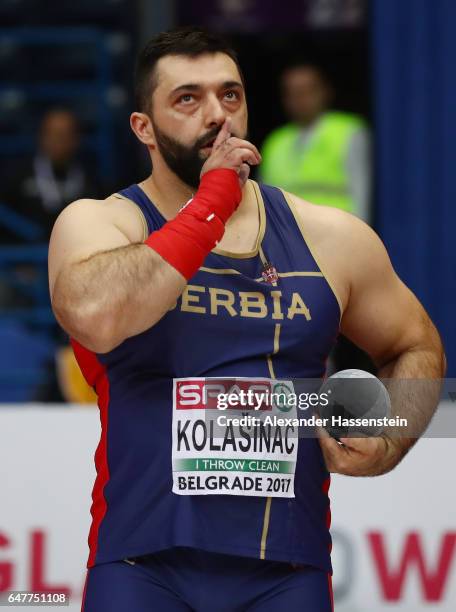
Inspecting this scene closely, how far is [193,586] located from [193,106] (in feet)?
4.20

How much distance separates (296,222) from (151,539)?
0.98 meters

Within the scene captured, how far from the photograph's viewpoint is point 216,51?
3.75 metres

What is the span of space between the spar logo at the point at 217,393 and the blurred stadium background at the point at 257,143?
6.21 feet

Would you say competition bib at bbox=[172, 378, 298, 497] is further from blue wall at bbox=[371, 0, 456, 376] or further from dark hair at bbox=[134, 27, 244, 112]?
blue wall at bbox=[371, 0, 456, 376]

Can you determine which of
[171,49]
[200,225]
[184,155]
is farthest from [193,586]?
[171,49]

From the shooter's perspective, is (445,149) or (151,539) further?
(445,149)

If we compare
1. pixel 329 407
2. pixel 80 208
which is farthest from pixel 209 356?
pixel 80 208

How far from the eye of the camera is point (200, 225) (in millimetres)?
3389

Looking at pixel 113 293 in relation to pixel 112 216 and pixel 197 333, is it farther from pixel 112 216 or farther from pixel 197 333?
pixel 112 216

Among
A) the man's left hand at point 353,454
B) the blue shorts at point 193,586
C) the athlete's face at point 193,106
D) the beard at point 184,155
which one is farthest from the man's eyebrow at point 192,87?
the blue shorts at point 193,586

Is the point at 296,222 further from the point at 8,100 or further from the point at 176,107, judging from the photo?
the point at 8,100

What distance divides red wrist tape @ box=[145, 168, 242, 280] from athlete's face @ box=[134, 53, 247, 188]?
17cm

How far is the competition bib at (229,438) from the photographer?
3449 millimetres

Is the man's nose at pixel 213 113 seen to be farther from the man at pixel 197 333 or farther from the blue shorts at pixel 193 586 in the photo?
the blue shorts at pixel 193 586
